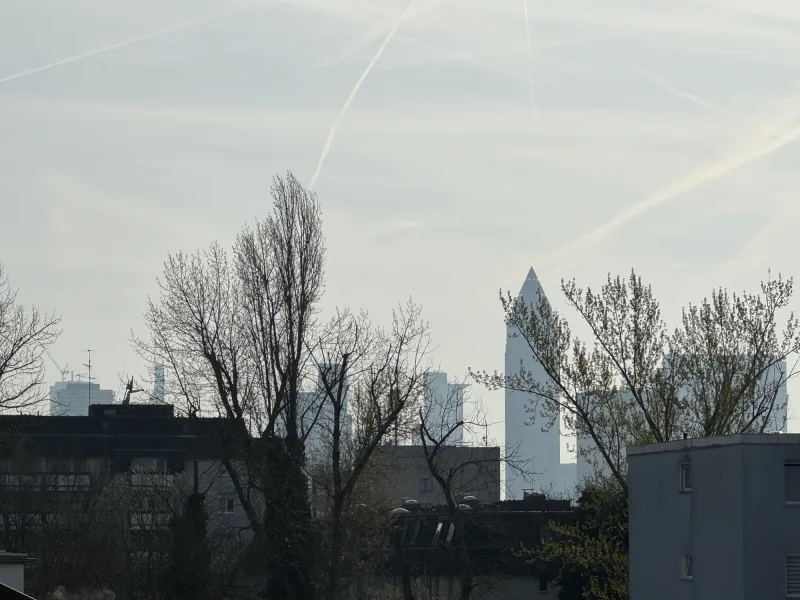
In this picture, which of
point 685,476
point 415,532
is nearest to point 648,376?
point 685,476

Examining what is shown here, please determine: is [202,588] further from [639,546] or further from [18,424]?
[639,546]

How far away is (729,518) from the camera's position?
105ft

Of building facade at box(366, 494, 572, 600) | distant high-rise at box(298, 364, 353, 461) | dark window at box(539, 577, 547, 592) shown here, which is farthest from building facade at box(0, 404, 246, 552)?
dark window at box(539, 577, 547, 592)

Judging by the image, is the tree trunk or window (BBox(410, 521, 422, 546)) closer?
the tree trunk

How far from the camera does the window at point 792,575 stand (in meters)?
31.0

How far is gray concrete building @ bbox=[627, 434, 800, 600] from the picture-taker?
31.2 meters

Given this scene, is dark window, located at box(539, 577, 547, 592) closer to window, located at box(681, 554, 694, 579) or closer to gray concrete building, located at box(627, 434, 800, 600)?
gray concrete building, located at box(627, 434, 800, 600)

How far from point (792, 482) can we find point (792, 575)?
228cm

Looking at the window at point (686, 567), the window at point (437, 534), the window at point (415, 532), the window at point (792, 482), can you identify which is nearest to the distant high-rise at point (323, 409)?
the window at point (686, 567)

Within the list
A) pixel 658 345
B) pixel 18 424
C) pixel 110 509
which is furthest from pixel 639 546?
pixel 110 509

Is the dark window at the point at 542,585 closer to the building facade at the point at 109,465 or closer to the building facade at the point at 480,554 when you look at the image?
the building facade at the point at 480,554

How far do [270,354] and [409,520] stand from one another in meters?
29.7

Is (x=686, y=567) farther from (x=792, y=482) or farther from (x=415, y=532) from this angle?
(x=415, y=532)

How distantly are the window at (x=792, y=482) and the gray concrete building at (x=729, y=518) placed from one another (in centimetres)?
3
